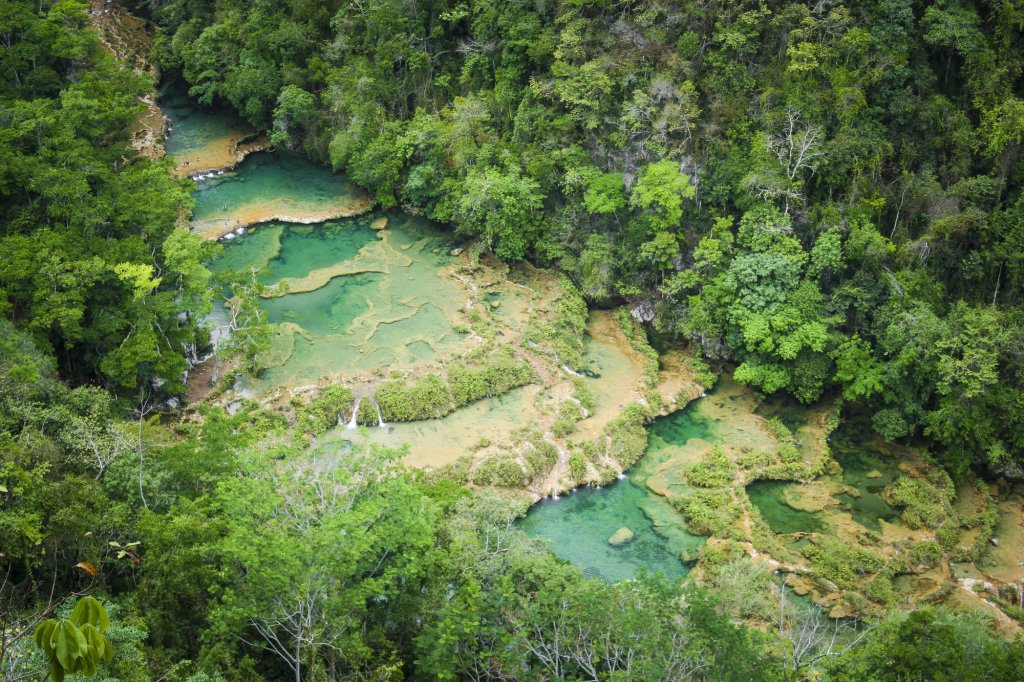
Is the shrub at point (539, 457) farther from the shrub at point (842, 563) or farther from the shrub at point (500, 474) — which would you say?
the shrub at point (842, 563)

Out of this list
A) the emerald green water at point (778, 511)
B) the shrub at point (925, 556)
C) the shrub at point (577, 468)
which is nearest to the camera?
the shrub at point (925, 556)

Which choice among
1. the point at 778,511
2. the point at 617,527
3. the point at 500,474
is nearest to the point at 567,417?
the point at 500,474

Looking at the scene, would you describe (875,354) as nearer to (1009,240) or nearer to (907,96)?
(1009,240)

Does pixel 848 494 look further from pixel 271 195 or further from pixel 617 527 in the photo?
pixel 271 195

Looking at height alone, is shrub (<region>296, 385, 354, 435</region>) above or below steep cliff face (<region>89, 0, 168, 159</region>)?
below

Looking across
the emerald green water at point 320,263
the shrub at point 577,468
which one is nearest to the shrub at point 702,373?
the shrub at point 577,468

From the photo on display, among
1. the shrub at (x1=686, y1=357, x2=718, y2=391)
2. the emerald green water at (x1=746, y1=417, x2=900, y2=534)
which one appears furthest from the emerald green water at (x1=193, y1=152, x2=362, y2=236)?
the emerald green water at (x1=746, y1=417, x2=900, y2=534)

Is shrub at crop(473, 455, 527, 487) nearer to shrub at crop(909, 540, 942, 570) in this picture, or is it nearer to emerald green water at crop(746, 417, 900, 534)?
emerald green water at crop(746, 417, 900, 534)
